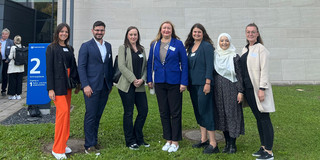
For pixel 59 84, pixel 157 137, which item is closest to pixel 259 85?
pixel 157 137

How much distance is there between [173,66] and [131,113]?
3.43 ft

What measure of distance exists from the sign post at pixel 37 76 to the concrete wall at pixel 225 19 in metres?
5.09

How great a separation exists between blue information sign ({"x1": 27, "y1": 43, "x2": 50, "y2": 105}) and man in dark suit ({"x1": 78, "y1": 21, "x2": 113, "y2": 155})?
117 inches

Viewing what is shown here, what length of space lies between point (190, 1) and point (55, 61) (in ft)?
29.4

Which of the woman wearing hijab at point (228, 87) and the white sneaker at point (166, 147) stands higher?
the woman wearing hijab at point (228, 87)

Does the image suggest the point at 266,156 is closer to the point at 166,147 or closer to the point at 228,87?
the point at 228,87

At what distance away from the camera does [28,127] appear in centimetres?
489


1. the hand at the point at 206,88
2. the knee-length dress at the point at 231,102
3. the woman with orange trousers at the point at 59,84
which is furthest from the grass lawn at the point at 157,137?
the hand at the point at 206,88

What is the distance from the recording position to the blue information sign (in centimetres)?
599

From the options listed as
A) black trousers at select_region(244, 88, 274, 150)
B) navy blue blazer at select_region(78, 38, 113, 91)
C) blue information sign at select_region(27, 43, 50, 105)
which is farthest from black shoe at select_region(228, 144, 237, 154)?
blue information sign at select_region(27, 43, 50, 105)

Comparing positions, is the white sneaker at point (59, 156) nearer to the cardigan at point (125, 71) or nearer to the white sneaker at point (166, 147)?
the cardigan at point (125, 71)

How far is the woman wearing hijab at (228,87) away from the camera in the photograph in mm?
3535

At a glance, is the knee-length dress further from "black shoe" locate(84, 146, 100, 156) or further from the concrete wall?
the concrete wall

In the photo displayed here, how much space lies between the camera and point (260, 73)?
11.0ft
